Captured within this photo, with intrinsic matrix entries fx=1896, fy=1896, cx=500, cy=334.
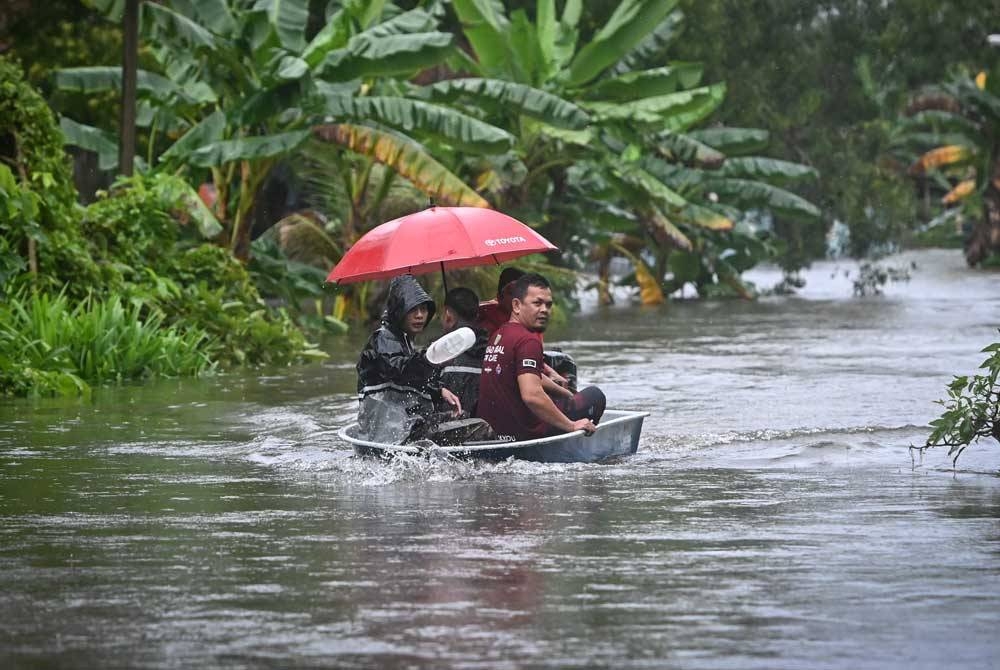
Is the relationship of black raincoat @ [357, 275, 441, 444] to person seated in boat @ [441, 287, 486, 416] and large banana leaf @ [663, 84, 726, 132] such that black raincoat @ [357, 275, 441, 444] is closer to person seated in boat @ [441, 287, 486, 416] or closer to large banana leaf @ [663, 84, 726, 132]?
person seated in boat @ [441, 287, 486, 416]

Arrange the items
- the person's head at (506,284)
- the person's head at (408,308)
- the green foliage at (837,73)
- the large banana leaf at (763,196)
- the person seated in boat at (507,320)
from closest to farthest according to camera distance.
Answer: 1. the person's head at (408,308)
2. the person's head at (506,284)
3. the person seated in boat at (507,320)
4. the large banana leaf at (763,196)
5. the green foliage at (837,73)

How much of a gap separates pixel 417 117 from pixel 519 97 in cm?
340

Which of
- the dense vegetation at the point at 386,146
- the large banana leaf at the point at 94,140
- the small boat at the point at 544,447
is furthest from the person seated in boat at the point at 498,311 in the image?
the large banana leaf at the point at 94,140

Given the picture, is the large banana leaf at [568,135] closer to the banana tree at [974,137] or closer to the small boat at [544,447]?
the small boat at [544,447]

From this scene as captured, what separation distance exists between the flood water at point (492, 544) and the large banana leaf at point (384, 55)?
7.86 m

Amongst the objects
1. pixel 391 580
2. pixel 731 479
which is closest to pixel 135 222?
pixel 731 479

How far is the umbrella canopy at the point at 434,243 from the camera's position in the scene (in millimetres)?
13656

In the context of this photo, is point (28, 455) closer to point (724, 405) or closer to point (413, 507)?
point (413, 507)

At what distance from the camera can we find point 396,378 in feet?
42.1

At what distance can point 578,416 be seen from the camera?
13352 millimetres

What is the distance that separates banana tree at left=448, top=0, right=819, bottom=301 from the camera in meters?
33.1

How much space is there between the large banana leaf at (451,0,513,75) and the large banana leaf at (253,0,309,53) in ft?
24.1

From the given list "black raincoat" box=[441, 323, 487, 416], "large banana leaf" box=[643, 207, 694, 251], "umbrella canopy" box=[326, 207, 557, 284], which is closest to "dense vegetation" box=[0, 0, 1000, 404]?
"large banana leaf" box=[643, 207, 694, 251]

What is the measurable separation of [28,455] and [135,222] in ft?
30.9
